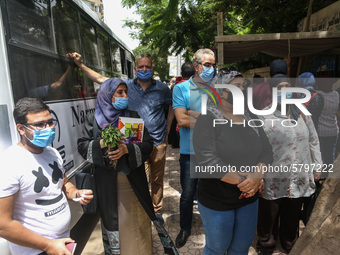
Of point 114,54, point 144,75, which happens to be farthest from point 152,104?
point 114,54

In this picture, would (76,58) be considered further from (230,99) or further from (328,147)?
(328,147)

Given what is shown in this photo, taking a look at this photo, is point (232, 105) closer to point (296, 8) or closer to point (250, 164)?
point (250, 164)

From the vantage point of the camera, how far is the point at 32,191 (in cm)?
150

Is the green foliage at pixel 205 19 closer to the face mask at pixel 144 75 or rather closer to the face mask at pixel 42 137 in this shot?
the face mask at pixel 144 75

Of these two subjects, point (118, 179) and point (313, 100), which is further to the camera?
point (313, 100)

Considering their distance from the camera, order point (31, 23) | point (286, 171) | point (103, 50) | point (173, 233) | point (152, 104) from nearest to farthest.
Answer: point (31, 23) → point (286, 171) → point (152, 104) → point (173, 233) → point (103, 50)

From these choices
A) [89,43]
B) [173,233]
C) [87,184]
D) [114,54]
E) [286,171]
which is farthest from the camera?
[114,54]

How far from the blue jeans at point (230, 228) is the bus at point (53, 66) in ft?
5.15

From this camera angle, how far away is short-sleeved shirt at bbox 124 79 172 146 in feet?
10.1

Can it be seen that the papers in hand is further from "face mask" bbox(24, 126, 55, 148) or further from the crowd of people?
"face mask" bbox(24, 126, 55, 148)

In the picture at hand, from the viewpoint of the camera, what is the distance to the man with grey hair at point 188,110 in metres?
2.80

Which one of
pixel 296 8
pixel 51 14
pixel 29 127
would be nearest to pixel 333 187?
pixel 29 127

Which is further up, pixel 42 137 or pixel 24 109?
pixel 24 109

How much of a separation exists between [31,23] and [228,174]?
2.12 metres
